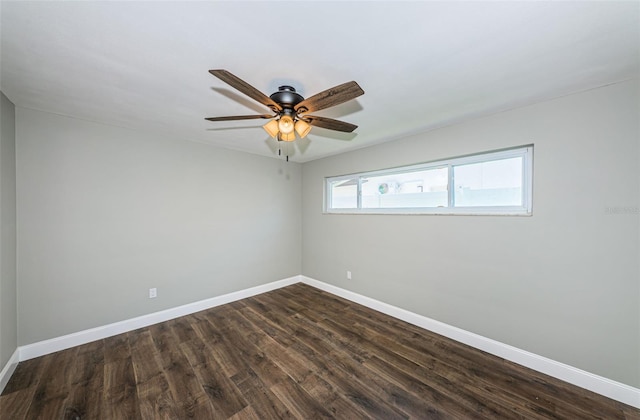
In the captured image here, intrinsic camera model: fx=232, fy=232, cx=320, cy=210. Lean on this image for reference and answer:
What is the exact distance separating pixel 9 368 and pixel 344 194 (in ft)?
13.0

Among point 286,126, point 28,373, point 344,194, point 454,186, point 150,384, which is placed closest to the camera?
point 286,126

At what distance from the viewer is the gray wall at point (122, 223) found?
88.2 inches

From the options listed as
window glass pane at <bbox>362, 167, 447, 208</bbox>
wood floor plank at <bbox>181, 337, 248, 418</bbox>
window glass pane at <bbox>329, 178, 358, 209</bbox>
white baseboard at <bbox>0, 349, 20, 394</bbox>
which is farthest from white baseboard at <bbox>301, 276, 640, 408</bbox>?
white baseboard at <bbox>0, 349, 20, 394</bbox>

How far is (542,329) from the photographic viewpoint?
6.67 ft

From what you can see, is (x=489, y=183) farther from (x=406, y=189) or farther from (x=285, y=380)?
(x=285, y=380)

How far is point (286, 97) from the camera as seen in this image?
1699 mm

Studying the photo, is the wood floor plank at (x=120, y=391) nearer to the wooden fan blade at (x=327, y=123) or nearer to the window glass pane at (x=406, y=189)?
the wooden fan blade at (x=327, y=123)

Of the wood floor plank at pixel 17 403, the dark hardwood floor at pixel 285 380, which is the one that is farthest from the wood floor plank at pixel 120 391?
the wood floor plank at pixel 17 403

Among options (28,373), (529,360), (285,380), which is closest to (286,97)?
(285,380)

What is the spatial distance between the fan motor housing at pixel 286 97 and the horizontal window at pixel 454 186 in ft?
6.11

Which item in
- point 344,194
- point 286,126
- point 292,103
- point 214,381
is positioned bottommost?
point 214,381

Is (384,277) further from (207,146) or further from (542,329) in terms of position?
(207,146)

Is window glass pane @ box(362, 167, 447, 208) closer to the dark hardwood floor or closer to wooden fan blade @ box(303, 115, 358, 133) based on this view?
wooden fan blade @ box(303, 115, 358, 133)

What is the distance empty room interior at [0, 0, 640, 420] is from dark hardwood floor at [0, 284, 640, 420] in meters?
0.02
